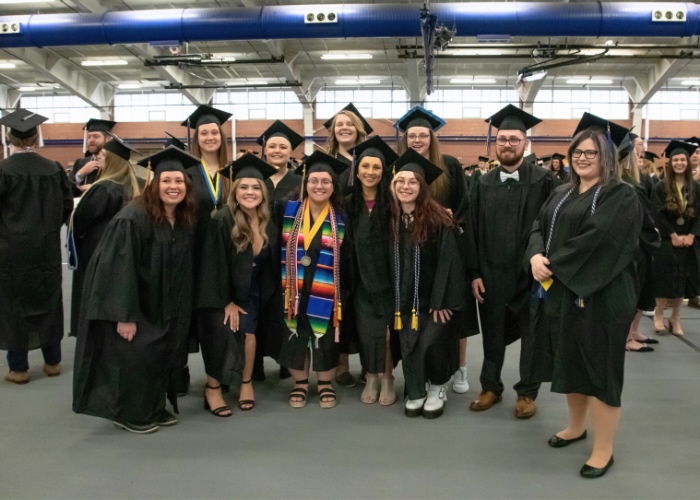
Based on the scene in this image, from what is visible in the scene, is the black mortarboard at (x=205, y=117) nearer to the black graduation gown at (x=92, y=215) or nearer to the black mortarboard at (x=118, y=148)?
the black mortarboard at (x=118, y=148)

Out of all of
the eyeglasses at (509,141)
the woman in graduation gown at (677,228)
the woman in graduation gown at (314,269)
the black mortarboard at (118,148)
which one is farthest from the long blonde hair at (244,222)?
the woman in graduation gown at (677,228)

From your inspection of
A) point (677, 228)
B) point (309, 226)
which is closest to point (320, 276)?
point (309, 226)

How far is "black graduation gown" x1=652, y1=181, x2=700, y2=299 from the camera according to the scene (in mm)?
5161

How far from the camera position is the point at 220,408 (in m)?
3.46

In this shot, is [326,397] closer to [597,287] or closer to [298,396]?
[298,396]

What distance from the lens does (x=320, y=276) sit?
3537 mm

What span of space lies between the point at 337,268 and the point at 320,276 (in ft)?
0.41

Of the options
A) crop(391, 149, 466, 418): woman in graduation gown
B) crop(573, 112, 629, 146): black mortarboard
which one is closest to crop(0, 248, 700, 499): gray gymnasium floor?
crop(391, 149, 466, 418): woman in graduation gown

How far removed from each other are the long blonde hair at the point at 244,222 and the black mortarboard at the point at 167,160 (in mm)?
389

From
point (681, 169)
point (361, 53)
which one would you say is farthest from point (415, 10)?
point (681, 169)

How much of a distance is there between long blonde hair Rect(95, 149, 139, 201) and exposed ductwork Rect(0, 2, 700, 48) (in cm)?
844

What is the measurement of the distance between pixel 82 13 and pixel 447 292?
12312 millimetres

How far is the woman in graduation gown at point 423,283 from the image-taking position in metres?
3.35

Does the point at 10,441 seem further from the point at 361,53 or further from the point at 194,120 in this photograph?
the point at 361,53
